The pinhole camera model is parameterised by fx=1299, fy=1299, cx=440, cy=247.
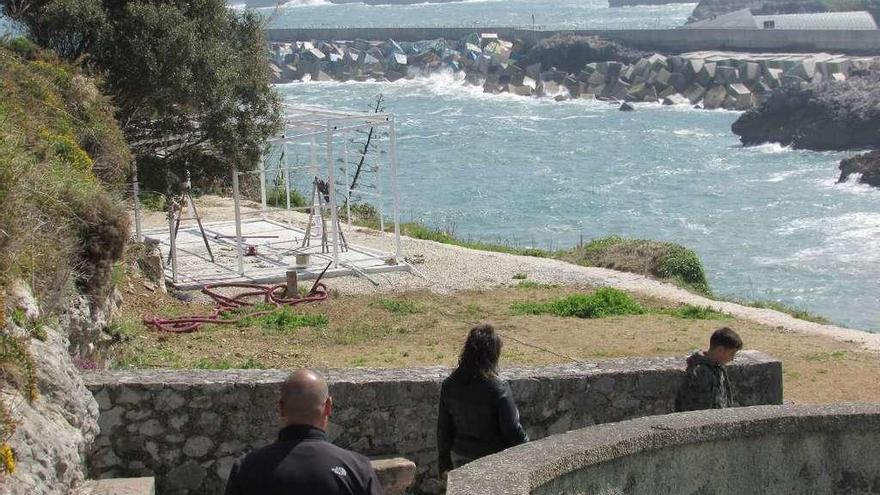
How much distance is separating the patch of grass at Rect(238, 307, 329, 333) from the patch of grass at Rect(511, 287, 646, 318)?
2850 mm

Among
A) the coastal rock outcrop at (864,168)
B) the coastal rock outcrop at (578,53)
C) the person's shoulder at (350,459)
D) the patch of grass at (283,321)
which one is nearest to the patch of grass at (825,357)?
the patch of grass at (283,321)

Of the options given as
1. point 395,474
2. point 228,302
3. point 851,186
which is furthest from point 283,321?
point 851,186

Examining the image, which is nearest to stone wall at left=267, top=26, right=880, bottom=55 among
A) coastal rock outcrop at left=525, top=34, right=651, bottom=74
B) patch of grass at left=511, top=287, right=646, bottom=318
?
coastal rock outcrop at left=525, top=34, right=651, bottom=74

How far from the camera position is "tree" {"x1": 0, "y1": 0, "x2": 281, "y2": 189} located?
673 inches

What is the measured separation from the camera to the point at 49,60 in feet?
50.3

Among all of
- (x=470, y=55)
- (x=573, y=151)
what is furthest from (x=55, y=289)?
(x=470, y=55)

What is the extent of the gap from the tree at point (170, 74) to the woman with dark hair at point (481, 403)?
452 inches

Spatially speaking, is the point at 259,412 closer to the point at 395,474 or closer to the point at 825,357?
the point at 395,474

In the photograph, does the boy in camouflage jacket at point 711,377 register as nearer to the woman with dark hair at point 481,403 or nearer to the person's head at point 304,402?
the woman with dark hair at point 481,403

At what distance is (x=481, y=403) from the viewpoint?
6.05m

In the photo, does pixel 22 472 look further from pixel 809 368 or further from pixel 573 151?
pixel 573 151

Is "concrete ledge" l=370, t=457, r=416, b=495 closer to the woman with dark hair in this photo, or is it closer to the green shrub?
the woman with dark hair

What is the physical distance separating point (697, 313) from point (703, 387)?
10.4 meters

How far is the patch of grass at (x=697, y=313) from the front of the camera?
55.3 ft
